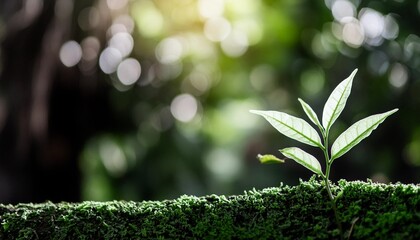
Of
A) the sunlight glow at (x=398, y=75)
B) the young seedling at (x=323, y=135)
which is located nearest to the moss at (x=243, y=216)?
the young seedling at (x=323, y=135)

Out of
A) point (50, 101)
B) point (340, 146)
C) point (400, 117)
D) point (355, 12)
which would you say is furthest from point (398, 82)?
point (340, 146)

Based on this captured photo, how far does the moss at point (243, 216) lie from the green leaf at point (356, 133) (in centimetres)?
5

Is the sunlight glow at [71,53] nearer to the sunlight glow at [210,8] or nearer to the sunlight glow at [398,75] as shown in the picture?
the sunlight glow at [210,8]

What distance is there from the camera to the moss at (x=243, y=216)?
0.69 metres

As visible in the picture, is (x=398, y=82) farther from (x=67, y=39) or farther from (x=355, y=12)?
(x=67, y=39)

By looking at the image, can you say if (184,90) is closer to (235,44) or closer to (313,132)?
(235,44)

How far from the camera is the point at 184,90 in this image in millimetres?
5113

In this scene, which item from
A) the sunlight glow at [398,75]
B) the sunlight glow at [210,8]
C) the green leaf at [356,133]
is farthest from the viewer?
the sunlight glow at [210,8]

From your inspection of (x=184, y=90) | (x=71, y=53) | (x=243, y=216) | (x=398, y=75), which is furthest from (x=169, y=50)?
(x=243, y=216)

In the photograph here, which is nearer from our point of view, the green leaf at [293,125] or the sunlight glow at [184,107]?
the green leaf at [293,125]

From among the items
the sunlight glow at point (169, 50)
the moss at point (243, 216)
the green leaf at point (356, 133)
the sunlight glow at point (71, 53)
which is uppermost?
the sunlight glow at point (169, 50)

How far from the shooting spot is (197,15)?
196 inches

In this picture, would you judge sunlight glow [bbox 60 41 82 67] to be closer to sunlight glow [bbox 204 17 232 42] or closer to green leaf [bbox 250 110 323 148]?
sunlight glow [bbox 204 17 232 42]

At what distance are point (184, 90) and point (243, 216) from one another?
4.42 meters
